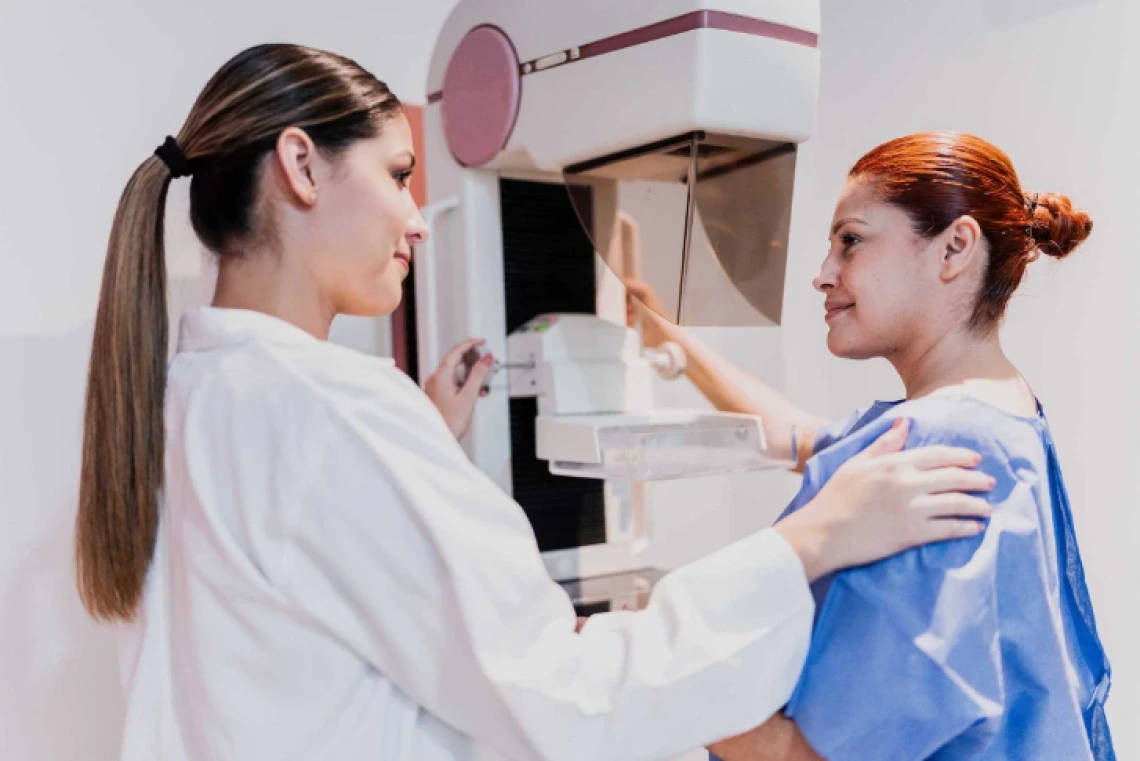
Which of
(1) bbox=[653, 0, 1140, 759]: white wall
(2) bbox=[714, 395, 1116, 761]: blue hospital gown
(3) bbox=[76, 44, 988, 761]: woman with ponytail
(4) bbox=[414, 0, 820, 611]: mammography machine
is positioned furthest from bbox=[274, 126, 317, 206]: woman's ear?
(1) bbox=[653, 0, 1140, 759]: white wall

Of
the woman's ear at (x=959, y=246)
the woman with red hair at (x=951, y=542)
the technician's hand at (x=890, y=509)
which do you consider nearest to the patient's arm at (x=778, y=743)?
the woman with red hair at (x=951, y=542)

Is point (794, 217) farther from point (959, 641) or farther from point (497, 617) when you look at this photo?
point (497, 617)

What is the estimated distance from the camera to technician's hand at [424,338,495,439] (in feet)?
4.95

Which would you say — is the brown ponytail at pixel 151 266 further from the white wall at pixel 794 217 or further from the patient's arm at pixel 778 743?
the patient's arm at pixel 778 743

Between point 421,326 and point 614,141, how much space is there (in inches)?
18.6

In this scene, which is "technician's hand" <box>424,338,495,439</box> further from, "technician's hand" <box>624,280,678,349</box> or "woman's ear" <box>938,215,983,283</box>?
"woman's ear" <box>938,215,983,283</box>

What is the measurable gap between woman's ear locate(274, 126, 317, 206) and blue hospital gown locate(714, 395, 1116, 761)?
0.64 metres

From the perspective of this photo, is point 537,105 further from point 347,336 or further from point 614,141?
point 347,336

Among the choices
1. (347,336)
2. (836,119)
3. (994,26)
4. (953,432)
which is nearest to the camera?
(953,432)

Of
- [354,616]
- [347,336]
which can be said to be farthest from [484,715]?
[347,336]

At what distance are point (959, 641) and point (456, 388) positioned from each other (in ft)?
2.65

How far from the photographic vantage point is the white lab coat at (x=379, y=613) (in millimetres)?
936

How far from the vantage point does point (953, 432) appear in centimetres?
105

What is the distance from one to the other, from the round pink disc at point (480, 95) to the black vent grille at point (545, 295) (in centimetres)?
9
